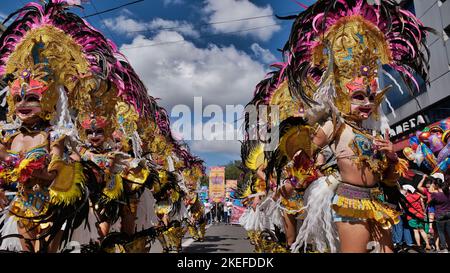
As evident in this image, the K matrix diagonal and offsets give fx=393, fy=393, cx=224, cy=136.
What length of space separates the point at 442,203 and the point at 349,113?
3.86 m

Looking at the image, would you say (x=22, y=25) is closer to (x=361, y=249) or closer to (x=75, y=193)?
(x=75, y=193)

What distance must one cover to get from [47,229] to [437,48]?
1854 cm

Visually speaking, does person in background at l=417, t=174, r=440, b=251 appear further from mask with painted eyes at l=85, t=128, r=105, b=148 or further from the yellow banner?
the yellow banner

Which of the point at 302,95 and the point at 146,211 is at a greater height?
the point at 302,95

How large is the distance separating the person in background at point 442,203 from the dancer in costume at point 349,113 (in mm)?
2862

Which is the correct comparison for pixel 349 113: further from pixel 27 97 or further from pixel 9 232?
pixel 9 232

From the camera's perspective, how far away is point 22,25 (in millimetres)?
4328

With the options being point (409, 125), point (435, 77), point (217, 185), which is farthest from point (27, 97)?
point (217, 185)

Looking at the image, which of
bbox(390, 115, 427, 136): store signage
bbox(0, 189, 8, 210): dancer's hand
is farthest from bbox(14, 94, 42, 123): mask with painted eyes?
bbox(390, 115, 427, 136): store signage

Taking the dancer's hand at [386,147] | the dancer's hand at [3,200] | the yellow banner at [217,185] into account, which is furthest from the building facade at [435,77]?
the dancer's hand at [3,200]

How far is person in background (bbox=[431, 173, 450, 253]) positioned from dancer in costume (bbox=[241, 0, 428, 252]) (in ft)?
9.39

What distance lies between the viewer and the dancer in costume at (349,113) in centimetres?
337

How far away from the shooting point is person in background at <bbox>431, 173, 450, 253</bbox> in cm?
628
